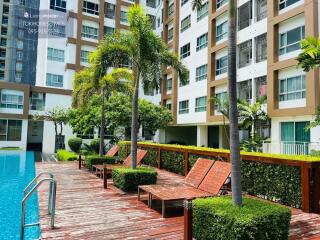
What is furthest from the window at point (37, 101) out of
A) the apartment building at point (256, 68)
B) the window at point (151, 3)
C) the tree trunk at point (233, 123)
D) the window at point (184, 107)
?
the tree trunk at point (233, 123)

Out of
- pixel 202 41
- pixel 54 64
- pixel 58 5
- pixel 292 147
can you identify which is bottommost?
pixel 292 147

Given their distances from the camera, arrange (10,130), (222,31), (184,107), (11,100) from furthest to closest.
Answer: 1. (10,130)
2. (11,100)
3. (184,107)
4. (222,31)

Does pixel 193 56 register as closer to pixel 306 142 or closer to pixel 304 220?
pixel 306 142

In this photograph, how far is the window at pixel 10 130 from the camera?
3844 centimetres

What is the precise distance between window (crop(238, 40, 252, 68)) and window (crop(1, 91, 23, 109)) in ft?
92.8

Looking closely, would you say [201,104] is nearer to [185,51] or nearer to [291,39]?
[185,51]

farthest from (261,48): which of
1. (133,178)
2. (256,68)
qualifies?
(133,178)

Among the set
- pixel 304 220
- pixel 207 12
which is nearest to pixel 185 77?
pixel 304 220

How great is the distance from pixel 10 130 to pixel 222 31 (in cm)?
2893

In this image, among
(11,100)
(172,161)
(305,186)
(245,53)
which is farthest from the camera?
(11,100)

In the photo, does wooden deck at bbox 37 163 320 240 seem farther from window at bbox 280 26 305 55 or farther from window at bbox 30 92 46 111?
window at bbox 30 92 46 111

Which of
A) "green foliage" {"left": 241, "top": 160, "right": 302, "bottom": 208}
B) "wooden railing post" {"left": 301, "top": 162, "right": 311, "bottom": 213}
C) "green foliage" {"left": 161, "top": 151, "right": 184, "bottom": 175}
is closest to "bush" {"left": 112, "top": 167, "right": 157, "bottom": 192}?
"green foliage" {"left": 241, "top": 160, "right": 302, "bottom": 208}

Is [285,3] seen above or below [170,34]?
below

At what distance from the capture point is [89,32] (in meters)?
43.3
